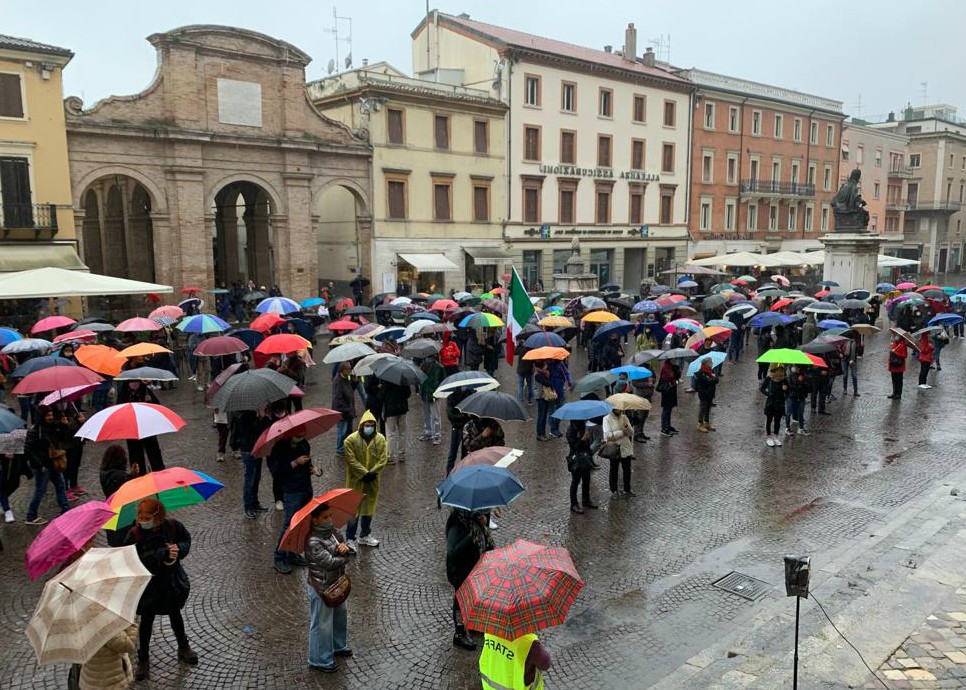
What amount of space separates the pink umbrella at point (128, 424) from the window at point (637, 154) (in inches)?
1598

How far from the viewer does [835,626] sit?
285 inches

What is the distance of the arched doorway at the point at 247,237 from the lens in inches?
1430

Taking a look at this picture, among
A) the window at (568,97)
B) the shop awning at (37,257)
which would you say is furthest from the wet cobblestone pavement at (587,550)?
the window at (568,97)

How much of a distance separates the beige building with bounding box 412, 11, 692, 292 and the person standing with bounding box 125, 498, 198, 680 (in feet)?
114

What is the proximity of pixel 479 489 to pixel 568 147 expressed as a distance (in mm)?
38111

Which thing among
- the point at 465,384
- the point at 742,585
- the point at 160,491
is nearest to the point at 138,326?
the point at 465,384

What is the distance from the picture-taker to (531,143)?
40656mm

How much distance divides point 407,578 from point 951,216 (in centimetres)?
8236

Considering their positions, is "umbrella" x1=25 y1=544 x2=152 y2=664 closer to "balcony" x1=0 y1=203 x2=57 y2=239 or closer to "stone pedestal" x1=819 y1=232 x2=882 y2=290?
"balcony" x1=0 y1=203 x2=57 y2=239

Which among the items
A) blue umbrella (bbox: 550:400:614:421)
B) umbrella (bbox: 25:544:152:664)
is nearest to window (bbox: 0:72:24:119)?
blue umbrella (bbox: 550:400:614:421)

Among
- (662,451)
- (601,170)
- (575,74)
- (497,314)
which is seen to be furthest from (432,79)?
(662,451)

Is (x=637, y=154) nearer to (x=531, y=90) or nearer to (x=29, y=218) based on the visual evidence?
(x=531, y=90)

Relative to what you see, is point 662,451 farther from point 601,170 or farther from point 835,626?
point 601,170

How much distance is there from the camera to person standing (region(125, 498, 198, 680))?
20.3 feet
